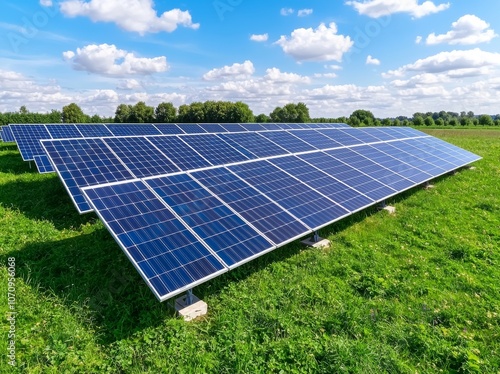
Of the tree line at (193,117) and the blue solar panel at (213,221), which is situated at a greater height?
the tree line at (193,117)

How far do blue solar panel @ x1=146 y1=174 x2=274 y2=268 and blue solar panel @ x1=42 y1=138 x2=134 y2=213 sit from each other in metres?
3.38

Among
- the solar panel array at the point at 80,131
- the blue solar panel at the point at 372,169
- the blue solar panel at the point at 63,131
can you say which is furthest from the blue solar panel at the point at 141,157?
the blue solar panel at the point at 63,131

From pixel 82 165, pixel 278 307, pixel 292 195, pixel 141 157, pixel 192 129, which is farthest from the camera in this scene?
pixel 192 129

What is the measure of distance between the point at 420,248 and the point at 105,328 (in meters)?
9.29

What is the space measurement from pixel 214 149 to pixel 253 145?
107 inches

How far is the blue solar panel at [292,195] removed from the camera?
30.7 feet

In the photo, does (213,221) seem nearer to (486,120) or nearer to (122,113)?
(486,120)

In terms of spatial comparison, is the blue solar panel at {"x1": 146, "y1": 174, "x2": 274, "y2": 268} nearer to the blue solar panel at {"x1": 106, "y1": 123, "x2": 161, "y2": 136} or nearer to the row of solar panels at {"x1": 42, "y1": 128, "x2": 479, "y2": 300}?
the row of solar panels at {"x1": 42, "y1": 128, "x2": 479, "y2": 300}

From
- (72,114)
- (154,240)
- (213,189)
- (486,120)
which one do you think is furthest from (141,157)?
(486,120)

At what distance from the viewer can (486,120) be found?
241 feet

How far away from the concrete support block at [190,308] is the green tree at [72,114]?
91.0m

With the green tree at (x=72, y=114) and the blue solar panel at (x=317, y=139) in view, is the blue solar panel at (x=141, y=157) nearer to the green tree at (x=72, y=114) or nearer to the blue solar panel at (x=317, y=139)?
the blue solar panel at (x=317, y=139)

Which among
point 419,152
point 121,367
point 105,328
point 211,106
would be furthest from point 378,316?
point 211,106

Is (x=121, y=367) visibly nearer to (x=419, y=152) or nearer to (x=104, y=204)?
(x=104, y=204)
